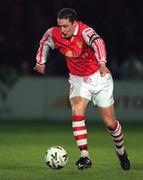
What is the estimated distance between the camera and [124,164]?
33.6ft

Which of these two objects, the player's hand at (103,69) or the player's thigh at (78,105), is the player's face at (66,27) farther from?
the player's thigh at (78,105)

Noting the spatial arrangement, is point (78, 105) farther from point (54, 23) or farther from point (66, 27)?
point (54, 23)

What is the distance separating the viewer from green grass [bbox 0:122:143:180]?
951cm

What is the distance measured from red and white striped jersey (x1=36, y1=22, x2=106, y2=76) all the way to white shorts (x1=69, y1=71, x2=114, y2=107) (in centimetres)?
9

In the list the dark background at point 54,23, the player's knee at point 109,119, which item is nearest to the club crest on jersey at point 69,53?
the player's knee at point 109,119

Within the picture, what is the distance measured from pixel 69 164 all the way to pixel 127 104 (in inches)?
479

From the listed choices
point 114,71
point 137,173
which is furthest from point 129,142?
point 114,71

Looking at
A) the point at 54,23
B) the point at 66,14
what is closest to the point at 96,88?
the point at 66,14

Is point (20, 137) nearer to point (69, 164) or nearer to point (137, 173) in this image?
point (69, 164)

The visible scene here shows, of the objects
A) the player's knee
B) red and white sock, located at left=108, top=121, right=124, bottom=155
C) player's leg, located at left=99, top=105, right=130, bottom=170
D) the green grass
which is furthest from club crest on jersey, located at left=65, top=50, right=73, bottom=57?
the green grass

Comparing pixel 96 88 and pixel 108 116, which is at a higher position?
pixel 96 88

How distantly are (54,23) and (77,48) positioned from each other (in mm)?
16262

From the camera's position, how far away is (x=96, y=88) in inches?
402

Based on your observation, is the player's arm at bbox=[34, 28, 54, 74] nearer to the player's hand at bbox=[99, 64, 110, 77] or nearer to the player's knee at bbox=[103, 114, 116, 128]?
the player's hand at bbox=[99, 64, 110, 77]
